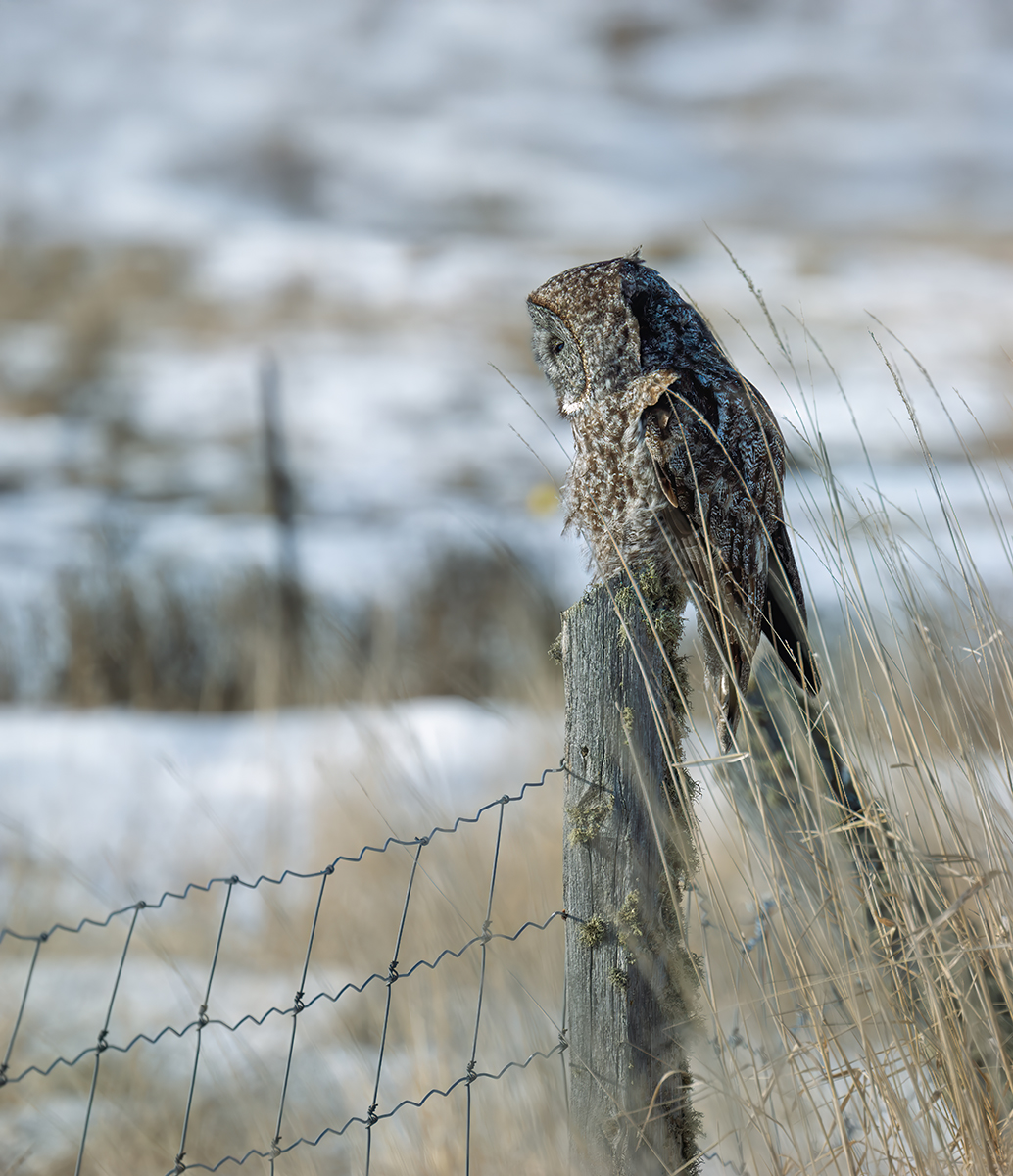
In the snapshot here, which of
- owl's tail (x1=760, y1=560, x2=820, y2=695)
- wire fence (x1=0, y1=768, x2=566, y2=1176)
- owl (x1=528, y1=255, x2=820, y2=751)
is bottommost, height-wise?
wire fence (x1=0, y1=768, x2=566, y2=1176)

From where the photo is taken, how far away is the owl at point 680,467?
139cm

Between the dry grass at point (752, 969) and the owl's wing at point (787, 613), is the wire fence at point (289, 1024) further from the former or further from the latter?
the owl's wing at point (787, 613)

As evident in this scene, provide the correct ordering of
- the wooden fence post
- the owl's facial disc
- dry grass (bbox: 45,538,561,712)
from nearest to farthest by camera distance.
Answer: the wooden fence post
the owl's facial disc
dry grass (bbox: 45,538,561,712)

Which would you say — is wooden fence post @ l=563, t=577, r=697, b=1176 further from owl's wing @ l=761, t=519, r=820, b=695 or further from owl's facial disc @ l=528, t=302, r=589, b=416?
owl's facial disc @ l=528, t=302, r=589, b=416

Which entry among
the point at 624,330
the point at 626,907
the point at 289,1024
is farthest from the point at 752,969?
the point at 289,1024

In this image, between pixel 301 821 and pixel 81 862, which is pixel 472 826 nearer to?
pixel 301 821

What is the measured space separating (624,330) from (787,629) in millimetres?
596

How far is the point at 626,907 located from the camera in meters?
1.11

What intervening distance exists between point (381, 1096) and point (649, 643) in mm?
2027

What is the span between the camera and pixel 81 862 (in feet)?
15.7

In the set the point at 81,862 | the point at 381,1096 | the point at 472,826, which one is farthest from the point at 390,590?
the point at 381,1096

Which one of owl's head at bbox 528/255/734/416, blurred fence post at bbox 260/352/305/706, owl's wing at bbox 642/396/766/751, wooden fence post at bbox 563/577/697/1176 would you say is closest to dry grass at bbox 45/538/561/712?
blurred fence post at bbox 260/352/305/706

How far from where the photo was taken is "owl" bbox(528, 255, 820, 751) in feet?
4.58

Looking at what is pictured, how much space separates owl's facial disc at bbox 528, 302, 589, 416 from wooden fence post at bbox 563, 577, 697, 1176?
606mm
